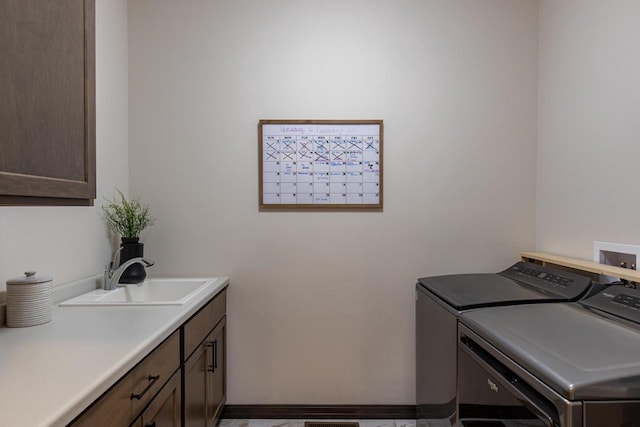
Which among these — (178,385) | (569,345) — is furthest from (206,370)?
(569,345)

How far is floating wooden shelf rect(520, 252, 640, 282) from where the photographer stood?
4.38 feet

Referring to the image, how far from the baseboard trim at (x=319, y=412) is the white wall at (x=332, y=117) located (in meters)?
0.05

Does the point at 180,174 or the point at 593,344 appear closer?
the point at 593,344

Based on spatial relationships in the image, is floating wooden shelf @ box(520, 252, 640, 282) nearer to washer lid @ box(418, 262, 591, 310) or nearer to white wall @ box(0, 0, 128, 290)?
washer lid @ box(418, 262, 591, 310)

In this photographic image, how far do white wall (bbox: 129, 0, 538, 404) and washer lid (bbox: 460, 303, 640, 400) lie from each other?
0.79m

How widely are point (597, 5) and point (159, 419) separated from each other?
103 inches

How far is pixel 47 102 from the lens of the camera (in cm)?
90

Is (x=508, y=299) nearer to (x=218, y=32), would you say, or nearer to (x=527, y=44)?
(x=527, y=44)

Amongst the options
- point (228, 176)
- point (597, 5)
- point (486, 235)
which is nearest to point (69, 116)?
point (228, 176)

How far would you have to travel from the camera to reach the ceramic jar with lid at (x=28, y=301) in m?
1.20

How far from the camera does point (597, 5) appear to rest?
5.49 ft

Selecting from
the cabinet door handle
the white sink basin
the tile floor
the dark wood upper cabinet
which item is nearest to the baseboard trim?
the tile floor

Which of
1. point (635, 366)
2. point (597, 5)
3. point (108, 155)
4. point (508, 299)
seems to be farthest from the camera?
point (108, 155)

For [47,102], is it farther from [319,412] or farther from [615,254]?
[615,254]
